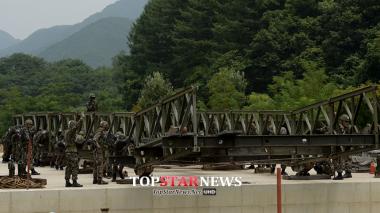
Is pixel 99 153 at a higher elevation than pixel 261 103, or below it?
below

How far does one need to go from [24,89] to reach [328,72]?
3996 inches

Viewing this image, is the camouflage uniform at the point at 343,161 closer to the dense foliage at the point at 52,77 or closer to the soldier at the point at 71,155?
the soldier at the point at 71,155

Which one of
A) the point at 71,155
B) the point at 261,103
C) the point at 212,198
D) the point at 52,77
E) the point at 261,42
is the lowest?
the point at 212,198

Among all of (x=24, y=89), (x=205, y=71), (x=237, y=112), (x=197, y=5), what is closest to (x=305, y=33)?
(x=205, y=71)

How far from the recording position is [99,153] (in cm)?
1998

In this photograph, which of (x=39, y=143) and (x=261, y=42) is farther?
(x=261, y=42)

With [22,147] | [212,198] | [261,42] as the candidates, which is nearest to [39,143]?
[22,147]

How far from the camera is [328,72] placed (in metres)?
64.0

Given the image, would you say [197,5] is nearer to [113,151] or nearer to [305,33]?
[305,33]

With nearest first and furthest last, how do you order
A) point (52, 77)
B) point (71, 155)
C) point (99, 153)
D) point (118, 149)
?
point (71, 155)
point (99, 153)
point (118, 149)
point (52, 77)

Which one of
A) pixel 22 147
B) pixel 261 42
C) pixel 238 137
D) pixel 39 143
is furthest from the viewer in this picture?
pixel 261 42

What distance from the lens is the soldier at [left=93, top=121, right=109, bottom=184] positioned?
19609 millimetres

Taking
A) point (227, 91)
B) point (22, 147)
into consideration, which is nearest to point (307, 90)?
point (227, 91)

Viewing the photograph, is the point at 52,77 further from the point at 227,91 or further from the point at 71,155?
the point at 71,155
